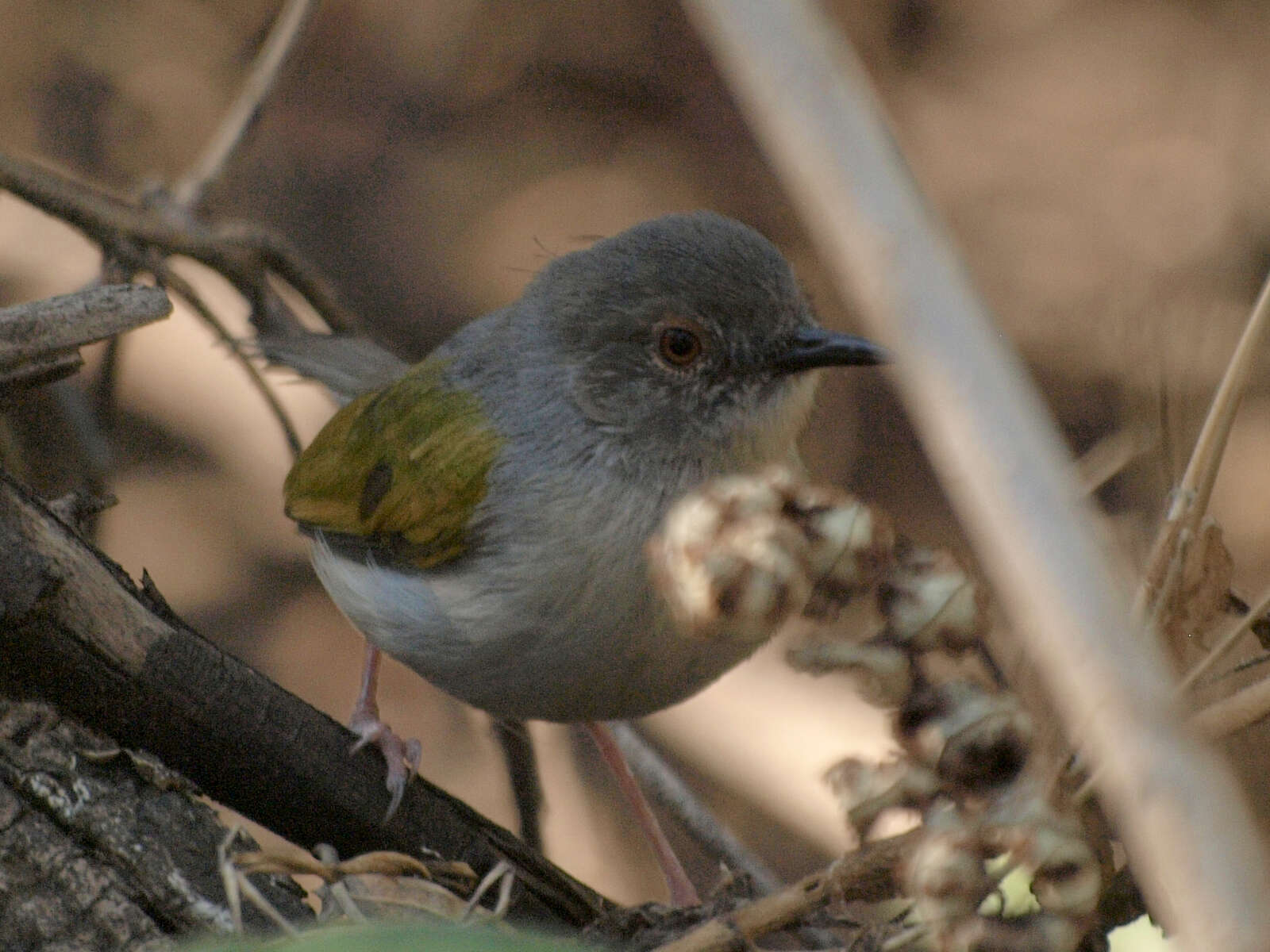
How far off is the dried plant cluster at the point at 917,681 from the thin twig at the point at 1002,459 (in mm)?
554

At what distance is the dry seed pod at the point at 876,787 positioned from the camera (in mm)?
1357

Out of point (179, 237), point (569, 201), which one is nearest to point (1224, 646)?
point (179, 237)

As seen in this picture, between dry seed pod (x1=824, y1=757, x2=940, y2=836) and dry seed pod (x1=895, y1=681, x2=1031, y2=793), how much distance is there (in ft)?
0.06

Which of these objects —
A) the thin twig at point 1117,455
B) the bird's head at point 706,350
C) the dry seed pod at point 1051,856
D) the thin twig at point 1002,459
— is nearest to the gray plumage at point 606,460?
the bird's head at point 706,350

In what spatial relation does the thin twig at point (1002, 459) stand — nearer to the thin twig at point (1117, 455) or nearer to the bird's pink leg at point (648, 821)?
the thin twig at point (1117, 455)

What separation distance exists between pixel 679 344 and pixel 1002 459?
2.56 meters

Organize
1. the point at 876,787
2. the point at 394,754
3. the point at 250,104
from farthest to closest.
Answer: the point at 250,104 < the point at 394,754 < the point at 876,787

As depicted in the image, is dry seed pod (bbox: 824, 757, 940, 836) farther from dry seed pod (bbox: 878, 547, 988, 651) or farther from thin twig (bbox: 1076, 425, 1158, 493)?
thin twig (bbox: 1076, 425, 1158, 493)

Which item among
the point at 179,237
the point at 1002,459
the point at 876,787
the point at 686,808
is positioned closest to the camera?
the point at 1002,459

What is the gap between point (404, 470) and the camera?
134 inches

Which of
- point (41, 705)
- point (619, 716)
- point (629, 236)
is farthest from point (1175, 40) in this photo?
point (41, 705)

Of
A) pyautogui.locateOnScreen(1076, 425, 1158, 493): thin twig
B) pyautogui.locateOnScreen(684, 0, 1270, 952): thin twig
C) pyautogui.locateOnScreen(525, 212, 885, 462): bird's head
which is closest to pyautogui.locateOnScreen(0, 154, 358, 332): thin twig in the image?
pyautogui.locateOnScreen(525, 212, 885, 462): bird's head

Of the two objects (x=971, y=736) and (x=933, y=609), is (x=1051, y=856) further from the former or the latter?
(x=933, y=609)

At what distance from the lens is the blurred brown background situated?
→ 15.8ft
